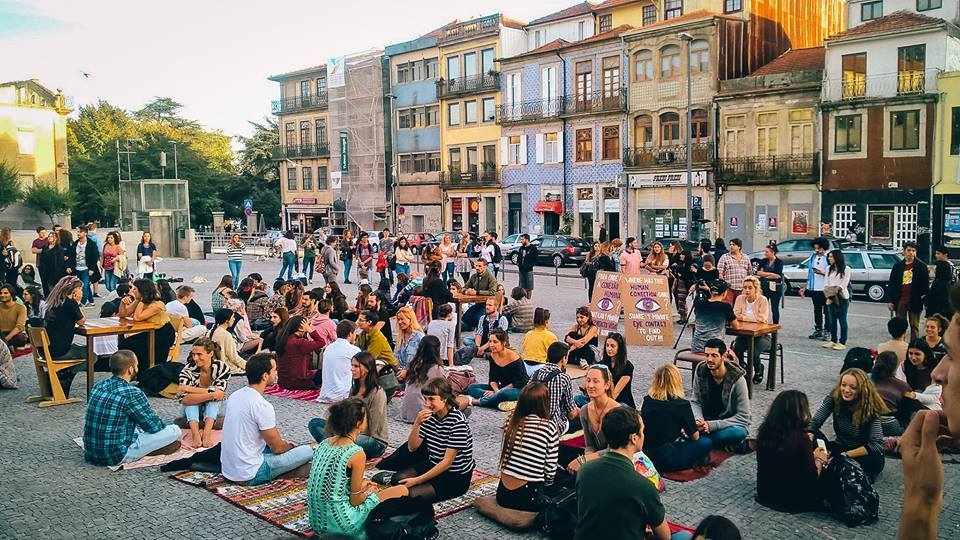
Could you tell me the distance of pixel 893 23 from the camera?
3403 centimetres

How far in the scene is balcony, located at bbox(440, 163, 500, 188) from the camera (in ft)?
166

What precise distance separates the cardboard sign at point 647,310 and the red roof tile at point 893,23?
81.6 feet

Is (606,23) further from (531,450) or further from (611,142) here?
(531,450)

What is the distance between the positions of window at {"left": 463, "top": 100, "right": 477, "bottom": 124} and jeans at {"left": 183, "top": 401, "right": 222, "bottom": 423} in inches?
1751

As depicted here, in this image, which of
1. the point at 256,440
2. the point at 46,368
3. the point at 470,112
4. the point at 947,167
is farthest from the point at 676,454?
the point at 470,112

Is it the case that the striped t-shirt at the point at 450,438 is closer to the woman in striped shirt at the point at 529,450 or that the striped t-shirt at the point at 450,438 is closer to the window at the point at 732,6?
the woman in striped shirt at the point at 529,450

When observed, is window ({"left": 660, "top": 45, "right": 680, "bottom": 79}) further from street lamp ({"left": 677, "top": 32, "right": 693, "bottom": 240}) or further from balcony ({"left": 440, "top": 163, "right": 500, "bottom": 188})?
balcony ({"left": 440, "top": 163, "right": 500, "bottom": 188})

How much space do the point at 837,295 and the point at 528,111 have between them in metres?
35.8

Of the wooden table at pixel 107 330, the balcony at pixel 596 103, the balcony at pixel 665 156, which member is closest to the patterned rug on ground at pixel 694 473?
the wooden table at pixel 107 330

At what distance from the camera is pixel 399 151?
57.7 m

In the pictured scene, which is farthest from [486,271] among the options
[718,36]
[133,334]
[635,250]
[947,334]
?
[718,36]

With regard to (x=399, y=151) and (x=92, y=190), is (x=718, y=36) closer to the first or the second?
(x=399, y=151)

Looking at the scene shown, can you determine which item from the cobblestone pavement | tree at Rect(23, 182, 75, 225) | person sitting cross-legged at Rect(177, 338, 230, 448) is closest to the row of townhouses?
tree at Rect(23, 182, 75, 225)

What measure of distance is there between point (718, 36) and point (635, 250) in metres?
25.7
